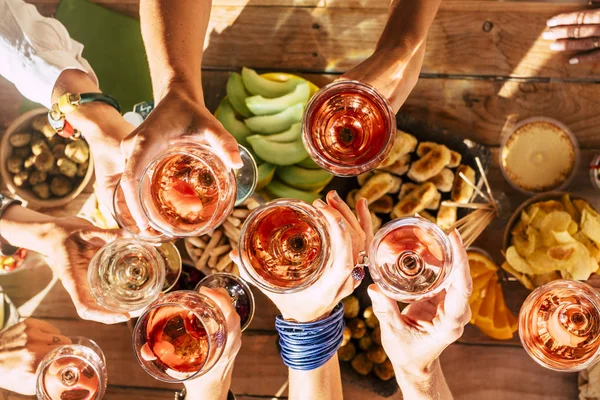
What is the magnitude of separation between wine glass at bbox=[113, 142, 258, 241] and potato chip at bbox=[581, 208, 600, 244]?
1.26 meters

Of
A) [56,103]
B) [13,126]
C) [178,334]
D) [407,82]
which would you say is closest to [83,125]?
[56,103]

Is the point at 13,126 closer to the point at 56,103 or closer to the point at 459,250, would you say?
the point at 56,103

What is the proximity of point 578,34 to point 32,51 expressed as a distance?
2.06m

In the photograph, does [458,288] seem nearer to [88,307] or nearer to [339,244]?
[339,244]

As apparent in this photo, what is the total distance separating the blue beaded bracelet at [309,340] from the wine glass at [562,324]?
65cm

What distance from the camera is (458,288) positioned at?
4.73 feet

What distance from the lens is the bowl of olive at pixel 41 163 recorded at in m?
2.22

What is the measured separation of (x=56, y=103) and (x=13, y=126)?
14.9 inches

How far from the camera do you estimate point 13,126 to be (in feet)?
7.29

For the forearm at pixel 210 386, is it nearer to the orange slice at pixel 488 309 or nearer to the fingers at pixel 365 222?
the fingers at pixel 365 222

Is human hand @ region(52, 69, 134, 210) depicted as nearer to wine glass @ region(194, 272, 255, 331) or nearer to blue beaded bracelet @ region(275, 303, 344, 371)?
wine glass @ region(194, 272, 255, 331)

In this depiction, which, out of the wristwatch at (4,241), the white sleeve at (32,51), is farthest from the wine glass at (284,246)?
the wristwatch at (4,241)

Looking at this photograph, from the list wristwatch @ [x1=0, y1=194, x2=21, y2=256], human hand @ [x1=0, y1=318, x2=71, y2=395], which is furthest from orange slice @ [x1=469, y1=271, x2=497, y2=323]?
wristwatch @ [x1=0, y1=194, x2=21, y2=256]

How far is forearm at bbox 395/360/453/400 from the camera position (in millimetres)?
1644
